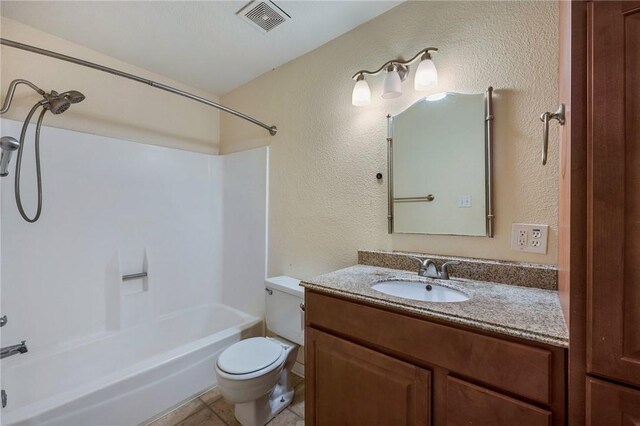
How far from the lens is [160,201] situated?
2.25 meters

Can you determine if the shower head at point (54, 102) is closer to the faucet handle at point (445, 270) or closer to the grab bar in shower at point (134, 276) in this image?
the grab bar in shower at point (134, 276)

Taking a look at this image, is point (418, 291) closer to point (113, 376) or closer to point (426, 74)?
point (426, 74)

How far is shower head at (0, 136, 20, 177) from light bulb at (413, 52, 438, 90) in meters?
2.17

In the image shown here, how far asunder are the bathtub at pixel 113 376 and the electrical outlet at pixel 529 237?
1802mm

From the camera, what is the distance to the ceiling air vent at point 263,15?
1.51 m

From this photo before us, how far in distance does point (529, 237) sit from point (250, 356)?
1.51m

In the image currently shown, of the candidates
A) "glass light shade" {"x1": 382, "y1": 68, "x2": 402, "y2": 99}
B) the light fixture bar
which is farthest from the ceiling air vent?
"glass light shade" {"x1": 382, "y1": 68, "x2": 402, "y2": 99}

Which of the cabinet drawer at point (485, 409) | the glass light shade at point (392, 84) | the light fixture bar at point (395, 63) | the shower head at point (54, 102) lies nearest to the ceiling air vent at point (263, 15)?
the light fixture bar at point (395, 63)

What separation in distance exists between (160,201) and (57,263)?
755mm

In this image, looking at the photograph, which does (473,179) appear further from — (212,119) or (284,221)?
(212,119)

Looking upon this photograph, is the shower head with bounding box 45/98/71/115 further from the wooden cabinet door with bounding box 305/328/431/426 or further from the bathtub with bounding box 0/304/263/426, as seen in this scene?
the wooden cabinet door with bounding box 305/328/431/426

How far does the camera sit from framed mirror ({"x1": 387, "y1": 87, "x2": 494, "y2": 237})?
4.10 ft

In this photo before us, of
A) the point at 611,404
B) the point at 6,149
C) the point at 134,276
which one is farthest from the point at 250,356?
the point at 6,149

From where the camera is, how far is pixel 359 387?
103 centimetres
